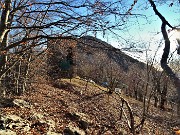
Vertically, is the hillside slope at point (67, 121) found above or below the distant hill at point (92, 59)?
below

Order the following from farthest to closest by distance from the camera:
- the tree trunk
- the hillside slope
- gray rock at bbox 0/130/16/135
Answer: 1. the hillside slope
2. gray rock at bbox 0/130/16/135
3. the tree trunk

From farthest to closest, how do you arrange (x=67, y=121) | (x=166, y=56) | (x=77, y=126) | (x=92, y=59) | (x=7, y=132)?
(x=92, y=59) → (x=67, y=121) → (x=77, y=126) → (x=7, y=132) → (x=166, y=56)

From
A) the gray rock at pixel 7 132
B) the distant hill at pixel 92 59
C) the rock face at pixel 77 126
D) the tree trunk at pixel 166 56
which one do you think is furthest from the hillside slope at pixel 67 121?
the tree trunk at pixel 166 56

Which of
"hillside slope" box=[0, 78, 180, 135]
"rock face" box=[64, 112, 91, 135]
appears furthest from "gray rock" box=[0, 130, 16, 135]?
"rock face" box=[64, 112, 91, 135]

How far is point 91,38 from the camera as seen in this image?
217 inches

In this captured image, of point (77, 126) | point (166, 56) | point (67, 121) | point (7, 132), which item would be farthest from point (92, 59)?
point (166, 56)

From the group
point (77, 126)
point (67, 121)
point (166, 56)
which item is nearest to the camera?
point (166, 56)

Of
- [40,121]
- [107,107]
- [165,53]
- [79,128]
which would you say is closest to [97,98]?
[107,107]

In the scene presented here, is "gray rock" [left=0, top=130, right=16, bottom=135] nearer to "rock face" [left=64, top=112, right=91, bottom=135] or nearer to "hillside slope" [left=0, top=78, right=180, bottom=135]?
"hillside slope" [left=0, top=78, right=180, bottom=135]

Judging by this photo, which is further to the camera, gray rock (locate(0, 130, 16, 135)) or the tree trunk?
gray rock (locate(0, 130, 16, 135))

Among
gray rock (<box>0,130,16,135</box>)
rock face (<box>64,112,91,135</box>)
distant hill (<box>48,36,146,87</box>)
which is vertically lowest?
rock face (<box>64,112,91,135</box>)

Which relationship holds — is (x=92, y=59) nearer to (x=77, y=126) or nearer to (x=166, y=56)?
(x=77, y=126)

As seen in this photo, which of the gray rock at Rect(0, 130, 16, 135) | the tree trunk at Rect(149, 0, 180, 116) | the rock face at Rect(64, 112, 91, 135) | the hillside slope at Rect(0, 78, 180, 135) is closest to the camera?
the tree trunk at Rect(149, 0, 180, 116)

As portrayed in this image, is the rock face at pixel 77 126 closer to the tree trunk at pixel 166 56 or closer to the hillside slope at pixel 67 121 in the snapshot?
the hillside slope at pixel 67 121
